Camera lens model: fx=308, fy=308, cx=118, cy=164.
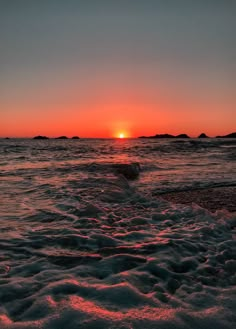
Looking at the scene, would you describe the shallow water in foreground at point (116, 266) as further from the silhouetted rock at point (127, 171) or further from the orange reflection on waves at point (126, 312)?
the silhouetted rock at point (127, 171)

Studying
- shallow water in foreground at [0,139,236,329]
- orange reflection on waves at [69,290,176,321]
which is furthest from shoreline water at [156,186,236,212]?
orange reflection on waves at [69,290,176,321]

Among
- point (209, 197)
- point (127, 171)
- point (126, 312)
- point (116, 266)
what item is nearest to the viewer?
point (126, 312)

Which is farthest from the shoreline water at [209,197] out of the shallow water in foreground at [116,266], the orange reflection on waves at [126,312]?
the orange reflection on waves at [126,312]

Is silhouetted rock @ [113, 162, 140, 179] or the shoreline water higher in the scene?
silhouetted rock @ [113, 162, 140, 179]

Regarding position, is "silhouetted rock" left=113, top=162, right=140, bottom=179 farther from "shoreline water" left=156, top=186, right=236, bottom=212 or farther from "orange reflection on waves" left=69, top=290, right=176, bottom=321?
"orange reflection on waves" left=69, top=290, right=176, bottom=321

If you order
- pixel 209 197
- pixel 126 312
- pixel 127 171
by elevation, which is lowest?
pixel 126 312

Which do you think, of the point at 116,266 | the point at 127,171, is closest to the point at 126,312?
the point at 116,266

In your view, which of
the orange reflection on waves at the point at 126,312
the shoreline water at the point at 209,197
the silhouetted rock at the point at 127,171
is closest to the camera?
the orange reflection on waves at the point at 126,312

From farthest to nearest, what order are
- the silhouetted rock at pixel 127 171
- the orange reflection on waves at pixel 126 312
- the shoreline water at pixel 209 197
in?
the silhouetted rock at pixel 127 171 < the shoreline water at pixel 209 197 < the orange reflection on waves at pixel 126 312

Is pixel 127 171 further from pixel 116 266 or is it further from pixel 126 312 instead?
pixel 126 312

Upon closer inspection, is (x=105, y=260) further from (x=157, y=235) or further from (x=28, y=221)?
(x=28, y=221)

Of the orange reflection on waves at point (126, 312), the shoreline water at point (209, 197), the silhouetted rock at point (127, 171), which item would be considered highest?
the silhouetted rock at point (127, 171)

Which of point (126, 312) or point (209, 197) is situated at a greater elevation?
point (209, 197)

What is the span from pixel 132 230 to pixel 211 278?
1860 mm
